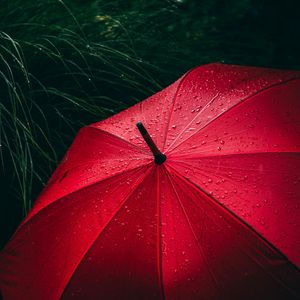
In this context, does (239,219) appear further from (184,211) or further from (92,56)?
(92,56)

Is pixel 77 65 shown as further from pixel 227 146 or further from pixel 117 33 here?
pixel 227 146

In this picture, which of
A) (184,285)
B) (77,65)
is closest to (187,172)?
(184,285)

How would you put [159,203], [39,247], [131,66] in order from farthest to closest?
[131,66], [39,247], [159,203]

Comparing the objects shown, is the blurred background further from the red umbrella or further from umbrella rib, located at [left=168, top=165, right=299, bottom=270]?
umbrella rib, located at [left=168, top=165, right=299, bottom=270]

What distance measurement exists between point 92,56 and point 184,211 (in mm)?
2066

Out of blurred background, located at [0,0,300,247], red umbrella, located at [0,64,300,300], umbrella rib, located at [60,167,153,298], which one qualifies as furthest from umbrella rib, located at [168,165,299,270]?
blurred background, located at [0,0,300,247]

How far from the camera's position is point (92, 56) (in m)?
3.36

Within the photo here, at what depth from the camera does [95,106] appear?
3.08 metres

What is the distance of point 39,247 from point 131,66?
194 centimetres

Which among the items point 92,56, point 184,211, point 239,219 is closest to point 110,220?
point 184,211

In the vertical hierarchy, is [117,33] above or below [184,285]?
above

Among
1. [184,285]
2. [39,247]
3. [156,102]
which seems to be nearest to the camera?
[184,285]

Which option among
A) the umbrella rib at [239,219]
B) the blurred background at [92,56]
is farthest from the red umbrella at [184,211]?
the blurred background at [92,56]

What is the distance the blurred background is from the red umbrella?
0.86m
